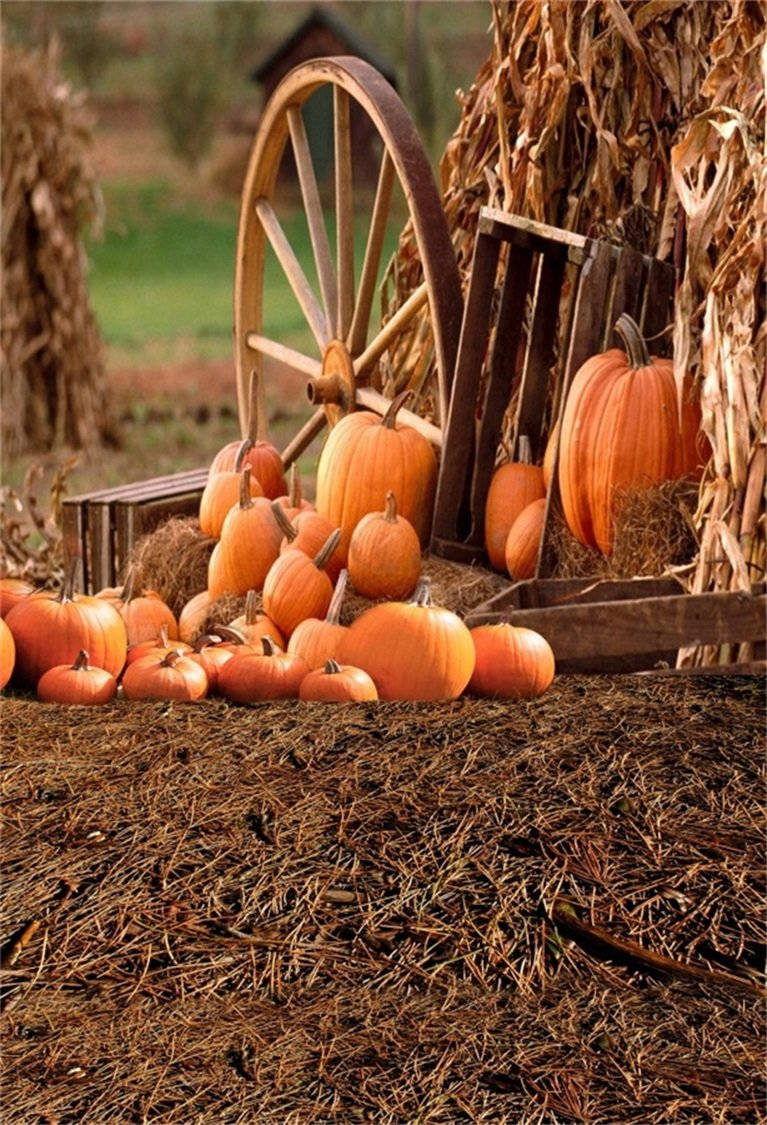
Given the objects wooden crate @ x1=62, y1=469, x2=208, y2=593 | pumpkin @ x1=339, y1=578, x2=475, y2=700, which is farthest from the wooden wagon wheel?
pumpkin @ x1=339, y1=578, x2=475, y2=700

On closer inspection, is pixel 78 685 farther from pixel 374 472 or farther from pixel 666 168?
pixel 666 168

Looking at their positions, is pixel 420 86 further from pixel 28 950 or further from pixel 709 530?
pixel 28 950

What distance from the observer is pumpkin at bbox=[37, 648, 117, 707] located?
142 inches

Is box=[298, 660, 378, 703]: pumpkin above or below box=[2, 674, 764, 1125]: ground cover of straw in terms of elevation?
above

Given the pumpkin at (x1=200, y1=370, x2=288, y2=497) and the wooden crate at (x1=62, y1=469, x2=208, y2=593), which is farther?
the wooden crate at (x1=62, y1=469, x2=208, y2=593)

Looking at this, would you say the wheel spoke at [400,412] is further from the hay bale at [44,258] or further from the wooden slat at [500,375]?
the hay bale at [44,258]

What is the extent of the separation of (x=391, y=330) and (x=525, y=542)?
110 cm

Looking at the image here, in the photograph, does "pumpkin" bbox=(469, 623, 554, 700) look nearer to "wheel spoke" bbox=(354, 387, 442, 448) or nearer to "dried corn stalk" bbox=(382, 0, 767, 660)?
"dried corn stalk" bbox=(382, 0, 767, 660)

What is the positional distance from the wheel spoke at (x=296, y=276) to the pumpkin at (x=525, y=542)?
4.69 ft

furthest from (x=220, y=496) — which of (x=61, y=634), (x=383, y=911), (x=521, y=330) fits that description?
(x=383, y=911)

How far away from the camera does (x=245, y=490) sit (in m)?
4.59

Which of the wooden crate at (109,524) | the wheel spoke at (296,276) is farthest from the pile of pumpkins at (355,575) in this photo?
the wheel spoke at (296,276)

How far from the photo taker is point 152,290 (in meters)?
19.7

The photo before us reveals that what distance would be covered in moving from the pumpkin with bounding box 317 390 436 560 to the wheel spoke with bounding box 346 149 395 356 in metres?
0.74
